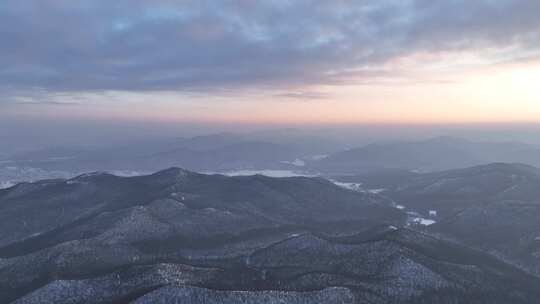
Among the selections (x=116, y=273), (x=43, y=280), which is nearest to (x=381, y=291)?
(x=116, y=273)

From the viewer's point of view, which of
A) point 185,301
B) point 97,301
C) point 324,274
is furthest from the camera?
point 324,274

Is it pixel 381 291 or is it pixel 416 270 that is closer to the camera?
pixel 381 291

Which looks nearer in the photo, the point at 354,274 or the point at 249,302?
the point at 249,302

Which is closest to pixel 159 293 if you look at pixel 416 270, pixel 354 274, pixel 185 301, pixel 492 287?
pixel 185 301

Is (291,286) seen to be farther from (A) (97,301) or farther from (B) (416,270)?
(A) (97,301)

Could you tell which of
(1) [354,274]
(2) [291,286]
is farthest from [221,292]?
(1) [354,274]

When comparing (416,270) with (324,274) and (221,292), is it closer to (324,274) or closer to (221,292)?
(324,274)

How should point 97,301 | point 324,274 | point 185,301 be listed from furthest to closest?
point 324,274
point 97,301
point 185,301
